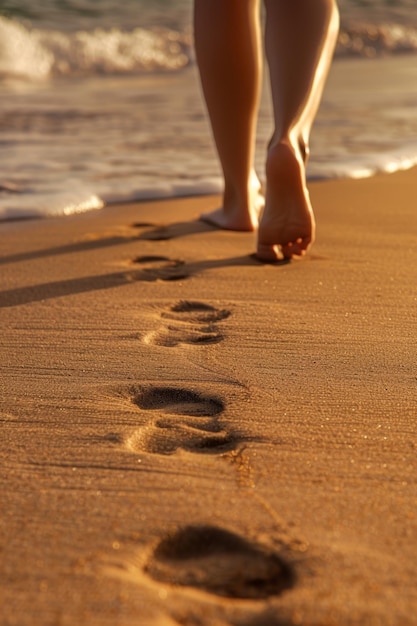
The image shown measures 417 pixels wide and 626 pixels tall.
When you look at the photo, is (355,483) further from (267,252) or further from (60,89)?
(60,89)

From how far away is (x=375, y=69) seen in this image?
8.91 m

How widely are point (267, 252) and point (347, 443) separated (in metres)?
1.07

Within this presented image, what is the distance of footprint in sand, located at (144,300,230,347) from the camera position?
6.07ft

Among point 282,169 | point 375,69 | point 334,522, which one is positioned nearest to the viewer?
point 334,522

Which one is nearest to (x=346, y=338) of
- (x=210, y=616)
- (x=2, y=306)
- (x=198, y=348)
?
(x=198, y=348)

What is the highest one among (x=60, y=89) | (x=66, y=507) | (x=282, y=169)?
(x=282, y=169)

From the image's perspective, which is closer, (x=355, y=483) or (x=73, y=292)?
(x=355, y=483)

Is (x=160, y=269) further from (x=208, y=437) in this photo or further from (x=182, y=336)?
(x=208, y=437)

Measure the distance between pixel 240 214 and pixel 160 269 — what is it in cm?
48

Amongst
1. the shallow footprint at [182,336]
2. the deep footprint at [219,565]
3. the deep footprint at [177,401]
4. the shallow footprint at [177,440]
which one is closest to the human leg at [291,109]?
the shallow footprint at [182,336]

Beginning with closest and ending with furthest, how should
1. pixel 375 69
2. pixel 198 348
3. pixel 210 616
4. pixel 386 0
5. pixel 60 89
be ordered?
pixel 210 616, pixel 198 348, pixel 60 89, pixel 375 69, pixel 386 0

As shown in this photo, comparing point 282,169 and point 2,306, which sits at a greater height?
point 282,169

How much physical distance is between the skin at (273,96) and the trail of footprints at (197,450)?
379mm

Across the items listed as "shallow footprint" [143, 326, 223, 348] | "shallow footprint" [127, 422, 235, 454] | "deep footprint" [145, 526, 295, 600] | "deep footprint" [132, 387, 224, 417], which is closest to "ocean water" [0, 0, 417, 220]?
"shallow footprint" [143, 326, 223, 348]
